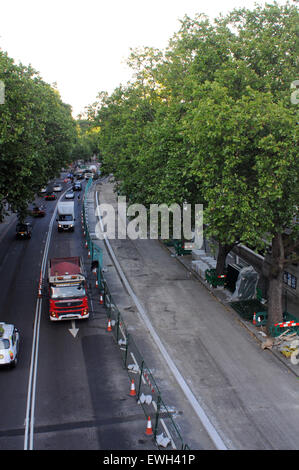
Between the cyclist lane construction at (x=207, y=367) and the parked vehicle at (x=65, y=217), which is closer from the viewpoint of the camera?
the cyclist lane construction at (x=207, y=367)

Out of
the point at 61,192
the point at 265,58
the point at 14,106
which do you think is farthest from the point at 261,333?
the point at 61,192

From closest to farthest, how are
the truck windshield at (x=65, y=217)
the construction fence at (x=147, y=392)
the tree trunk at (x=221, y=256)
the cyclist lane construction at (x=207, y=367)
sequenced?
1. the construction fence at (x=147, y=392)
2. the cyclist lane construction at (x=207, y=367)
3. the tree trunk at (x=221, y=256)
4. the truck windshield at (x=65, y=217)

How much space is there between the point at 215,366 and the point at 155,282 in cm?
1226

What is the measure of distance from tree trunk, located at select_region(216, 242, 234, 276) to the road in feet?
28.5

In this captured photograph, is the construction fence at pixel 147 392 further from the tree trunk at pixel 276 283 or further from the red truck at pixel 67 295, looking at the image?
the tree trunk at pixel 276 283

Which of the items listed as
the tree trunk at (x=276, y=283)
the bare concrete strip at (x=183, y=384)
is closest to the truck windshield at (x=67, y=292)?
the bare concrete strip at (x=183, y=384)

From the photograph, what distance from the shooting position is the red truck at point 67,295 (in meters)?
23.0

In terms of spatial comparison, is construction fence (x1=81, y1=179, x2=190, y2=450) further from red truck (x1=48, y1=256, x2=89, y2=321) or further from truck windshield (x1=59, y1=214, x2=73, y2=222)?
truck windshield (x1=59, y1=214, x2=73, y2=222)

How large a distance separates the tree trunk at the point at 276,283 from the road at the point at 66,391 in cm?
807

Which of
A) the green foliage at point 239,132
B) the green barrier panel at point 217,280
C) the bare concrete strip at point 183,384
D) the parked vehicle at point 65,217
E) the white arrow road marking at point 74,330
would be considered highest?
the green foliage at point 239,132

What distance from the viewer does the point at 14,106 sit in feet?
80.7

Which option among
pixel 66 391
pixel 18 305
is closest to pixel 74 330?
pixel 18 305
